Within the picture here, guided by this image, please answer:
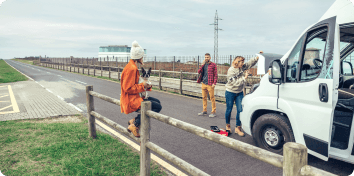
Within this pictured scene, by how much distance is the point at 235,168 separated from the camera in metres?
3.87

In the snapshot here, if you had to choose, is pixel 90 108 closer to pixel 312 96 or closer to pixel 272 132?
pixel 272 132

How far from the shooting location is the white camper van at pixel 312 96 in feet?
10.6

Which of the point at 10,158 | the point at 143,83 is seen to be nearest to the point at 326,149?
the point at 143,83

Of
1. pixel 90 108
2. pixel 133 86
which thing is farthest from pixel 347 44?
pixel 90 108

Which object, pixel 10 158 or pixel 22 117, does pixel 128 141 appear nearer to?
pixel 10 158

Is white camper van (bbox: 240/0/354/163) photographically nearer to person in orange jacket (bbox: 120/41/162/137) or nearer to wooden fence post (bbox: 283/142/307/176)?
wooden fence post (bbox: 283/142/307/176)

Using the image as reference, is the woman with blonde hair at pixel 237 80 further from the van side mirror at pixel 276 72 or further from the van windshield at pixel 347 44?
the van windshield at pixel 347 44

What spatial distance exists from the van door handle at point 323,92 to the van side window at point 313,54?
1.32ft

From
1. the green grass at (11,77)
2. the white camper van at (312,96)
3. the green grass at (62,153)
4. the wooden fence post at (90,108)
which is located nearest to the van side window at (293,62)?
the white camper van at (312,96)

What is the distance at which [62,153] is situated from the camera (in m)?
4.34

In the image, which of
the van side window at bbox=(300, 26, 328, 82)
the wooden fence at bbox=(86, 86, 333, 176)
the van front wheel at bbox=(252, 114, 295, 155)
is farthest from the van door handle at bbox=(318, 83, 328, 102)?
the wooden fence at bbox=(86, 86, 333, 176)

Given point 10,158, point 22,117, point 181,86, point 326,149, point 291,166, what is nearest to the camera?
point 291,166

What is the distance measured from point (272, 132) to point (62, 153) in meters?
3.82

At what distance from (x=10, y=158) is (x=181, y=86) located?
30.6 ft
